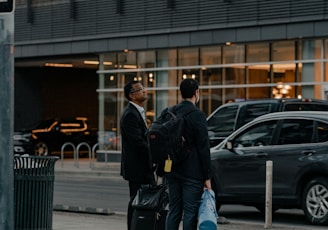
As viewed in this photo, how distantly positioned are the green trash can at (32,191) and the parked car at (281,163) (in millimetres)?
4503

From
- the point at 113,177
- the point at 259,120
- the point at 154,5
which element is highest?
the point at 154,5

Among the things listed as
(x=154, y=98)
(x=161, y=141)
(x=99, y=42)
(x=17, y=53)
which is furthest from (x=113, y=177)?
(x=161, y=141)

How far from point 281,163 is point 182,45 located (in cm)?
1903

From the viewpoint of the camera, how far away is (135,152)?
34.3 ft

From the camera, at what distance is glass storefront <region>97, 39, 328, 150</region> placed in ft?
98.6

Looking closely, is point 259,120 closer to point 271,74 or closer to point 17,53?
point 271,74

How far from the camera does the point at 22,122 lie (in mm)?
42656

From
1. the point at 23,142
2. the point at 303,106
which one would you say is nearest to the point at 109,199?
the point at 303,106

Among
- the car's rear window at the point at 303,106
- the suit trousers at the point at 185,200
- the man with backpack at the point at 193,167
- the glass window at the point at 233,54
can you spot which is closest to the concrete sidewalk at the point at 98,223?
the suit trousers at the point at 185,200

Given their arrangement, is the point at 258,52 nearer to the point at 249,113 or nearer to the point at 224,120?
the point at 224,120

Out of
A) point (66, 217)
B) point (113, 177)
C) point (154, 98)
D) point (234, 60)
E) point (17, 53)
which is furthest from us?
point (17, 53)

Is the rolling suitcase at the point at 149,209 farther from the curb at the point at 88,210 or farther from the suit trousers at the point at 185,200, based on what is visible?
the curb at the point at 88,210

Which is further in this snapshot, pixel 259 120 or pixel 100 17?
pixel 100 17

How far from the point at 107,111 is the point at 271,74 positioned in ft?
28.2
